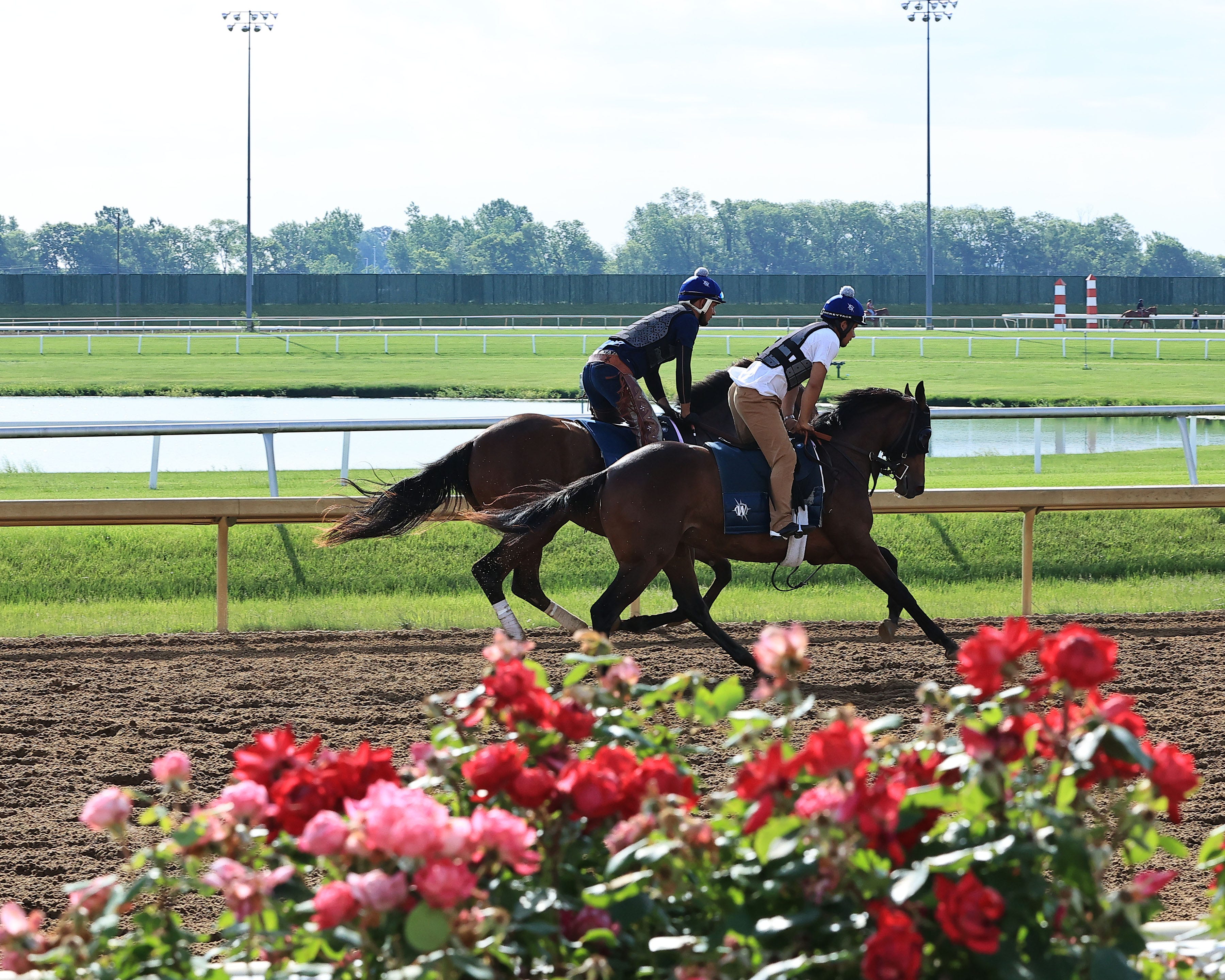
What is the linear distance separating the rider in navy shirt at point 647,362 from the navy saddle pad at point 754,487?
81 cm

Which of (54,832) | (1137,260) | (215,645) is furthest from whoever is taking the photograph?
(1137,260)

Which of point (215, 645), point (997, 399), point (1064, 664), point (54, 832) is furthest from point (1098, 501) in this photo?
point (997, 399)

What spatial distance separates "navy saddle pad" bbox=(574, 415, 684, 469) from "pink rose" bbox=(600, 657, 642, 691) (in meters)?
5.15

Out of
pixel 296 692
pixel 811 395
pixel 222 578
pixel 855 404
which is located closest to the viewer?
pixel 296 692

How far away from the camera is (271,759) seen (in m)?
2.10

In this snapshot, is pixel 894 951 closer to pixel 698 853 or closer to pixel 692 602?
pixel 698 853

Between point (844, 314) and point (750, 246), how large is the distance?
115 meters

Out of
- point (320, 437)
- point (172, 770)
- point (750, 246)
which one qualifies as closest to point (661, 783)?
point (172, 770)

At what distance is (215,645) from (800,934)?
610cm

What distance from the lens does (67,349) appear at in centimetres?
3809

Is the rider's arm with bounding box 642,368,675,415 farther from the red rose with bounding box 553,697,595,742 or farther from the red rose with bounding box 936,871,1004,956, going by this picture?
the red rose with bounding box 936,871,1004,956

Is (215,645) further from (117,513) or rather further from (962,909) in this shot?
(962,909)

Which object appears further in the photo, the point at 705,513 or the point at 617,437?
the point at 617,437

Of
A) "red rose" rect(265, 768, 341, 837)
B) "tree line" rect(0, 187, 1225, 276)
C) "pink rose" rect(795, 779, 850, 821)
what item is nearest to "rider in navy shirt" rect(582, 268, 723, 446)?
"red rose" rect(265, 768, 341, 837)
